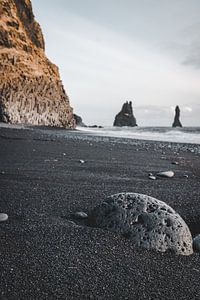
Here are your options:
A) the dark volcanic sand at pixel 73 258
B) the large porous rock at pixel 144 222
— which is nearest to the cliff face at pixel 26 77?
the dark volcanic sand at pixel 73 258

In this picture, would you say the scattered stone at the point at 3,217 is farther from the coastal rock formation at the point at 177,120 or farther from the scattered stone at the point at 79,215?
the coastal rock formation at the point at 177,120

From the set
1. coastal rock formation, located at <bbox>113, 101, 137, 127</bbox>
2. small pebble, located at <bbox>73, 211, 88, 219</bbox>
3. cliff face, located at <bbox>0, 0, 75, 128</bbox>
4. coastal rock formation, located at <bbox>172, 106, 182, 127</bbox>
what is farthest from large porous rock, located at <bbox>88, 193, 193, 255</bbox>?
coastal rock formation, located at <bbox>113, 101, 137, 127</bbox>

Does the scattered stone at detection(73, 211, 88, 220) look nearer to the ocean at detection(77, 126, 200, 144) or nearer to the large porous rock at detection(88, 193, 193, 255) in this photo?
the large porous rock at detection(88, 193, 193, 255)

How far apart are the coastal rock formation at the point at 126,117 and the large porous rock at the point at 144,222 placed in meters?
70.9

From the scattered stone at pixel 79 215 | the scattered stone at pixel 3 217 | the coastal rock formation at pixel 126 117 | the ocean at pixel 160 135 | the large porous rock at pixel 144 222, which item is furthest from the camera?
the coastal rock formation at pixel 126 117

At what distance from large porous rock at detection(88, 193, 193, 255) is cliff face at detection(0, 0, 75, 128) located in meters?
16.3

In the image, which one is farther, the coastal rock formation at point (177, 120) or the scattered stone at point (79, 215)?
the coastal rock formation at point (177, 120)

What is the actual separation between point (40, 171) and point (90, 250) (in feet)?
7.48

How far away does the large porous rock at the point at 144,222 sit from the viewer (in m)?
1.70

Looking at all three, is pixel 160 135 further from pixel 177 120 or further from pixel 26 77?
pixel 177 120

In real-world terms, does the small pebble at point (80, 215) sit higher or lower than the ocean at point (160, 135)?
lower

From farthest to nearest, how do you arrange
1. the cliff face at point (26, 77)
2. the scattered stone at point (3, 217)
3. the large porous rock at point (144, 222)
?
1. the cliff face at point (26, 77)
2. the scattered stone at point (3, 217)
3. the large porous rock at point (144, 222)

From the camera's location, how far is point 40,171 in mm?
3662

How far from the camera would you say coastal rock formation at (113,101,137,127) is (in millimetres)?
72688
